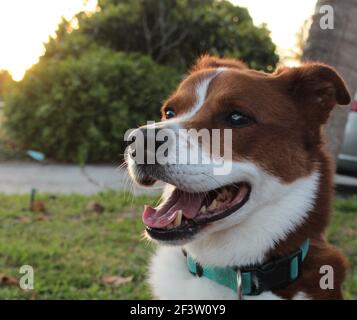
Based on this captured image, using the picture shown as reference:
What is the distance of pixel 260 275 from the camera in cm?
271

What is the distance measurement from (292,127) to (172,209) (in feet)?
2.48

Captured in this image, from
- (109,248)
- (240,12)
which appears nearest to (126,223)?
(109,248)

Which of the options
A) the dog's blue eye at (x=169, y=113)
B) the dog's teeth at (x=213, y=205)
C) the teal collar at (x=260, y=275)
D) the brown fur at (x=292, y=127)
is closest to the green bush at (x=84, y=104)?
the dog's blue eye at (x=169, y=113)

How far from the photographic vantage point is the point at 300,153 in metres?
2.86

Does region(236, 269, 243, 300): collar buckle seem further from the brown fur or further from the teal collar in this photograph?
the brown fur

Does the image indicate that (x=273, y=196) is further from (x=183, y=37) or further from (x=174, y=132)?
(x=183, y=37)

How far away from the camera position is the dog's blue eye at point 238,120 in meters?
2.83

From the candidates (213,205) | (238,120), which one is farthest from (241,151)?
(213,205)

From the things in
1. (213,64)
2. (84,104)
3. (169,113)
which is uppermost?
(84,104)

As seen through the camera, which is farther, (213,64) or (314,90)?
(213,64)

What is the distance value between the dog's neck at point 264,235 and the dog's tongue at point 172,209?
0.16 m

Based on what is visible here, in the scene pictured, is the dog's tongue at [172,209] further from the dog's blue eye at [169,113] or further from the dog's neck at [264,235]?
the dog's blue eye at [169,113]

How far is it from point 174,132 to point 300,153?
0.69 meters

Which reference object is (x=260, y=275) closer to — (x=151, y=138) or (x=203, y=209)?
(x=203, y=209)
